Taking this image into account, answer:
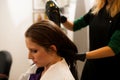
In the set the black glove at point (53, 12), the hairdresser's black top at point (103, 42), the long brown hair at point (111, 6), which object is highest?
the long brown hair at point (111, 6)

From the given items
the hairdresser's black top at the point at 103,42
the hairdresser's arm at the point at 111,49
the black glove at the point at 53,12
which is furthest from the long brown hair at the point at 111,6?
the black glove at the point at 53,12

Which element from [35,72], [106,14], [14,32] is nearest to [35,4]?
[14,32]

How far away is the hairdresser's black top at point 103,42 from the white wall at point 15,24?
1.06 meters

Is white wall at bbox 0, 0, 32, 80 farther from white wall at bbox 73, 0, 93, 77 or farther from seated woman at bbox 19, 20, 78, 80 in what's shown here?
seated woman at bbox 19, 20, 78, 80

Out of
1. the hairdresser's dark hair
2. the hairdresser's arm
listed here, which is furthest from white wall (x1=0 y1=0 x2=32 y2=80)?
the hairdresser's dark hair

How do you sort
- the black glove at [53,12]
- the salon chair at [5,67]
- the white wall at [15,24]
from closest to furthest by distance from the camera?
the black glove at [53,12]
the salon chair at [5,67]
the white wall at [15,24]

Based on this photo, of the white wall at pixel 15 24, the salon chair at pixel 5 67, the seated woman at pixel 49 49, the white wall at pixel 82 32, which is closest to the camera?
the seated woman at pixel 49 49

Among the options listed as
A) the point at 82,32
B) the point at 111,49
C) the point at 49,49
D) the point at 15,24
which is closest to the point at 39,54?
the point at 49,49

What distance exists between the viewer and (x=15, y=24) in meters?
2.72

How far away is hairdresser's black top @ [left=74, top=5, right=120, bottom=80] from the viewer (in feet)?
5.04

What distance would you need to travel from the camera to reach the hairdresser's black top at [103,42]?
1.54 m

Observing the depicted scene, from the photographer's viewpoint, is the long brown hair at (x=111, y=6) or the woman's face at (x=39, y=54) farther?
the long brown hair at (x=111, y=6)

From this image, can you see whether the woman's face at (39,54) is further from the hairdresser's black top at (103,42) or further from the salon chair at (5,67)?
the salon chair at (5,67)

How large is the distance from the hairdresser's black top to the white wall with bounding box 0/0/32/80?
1.06 metres
